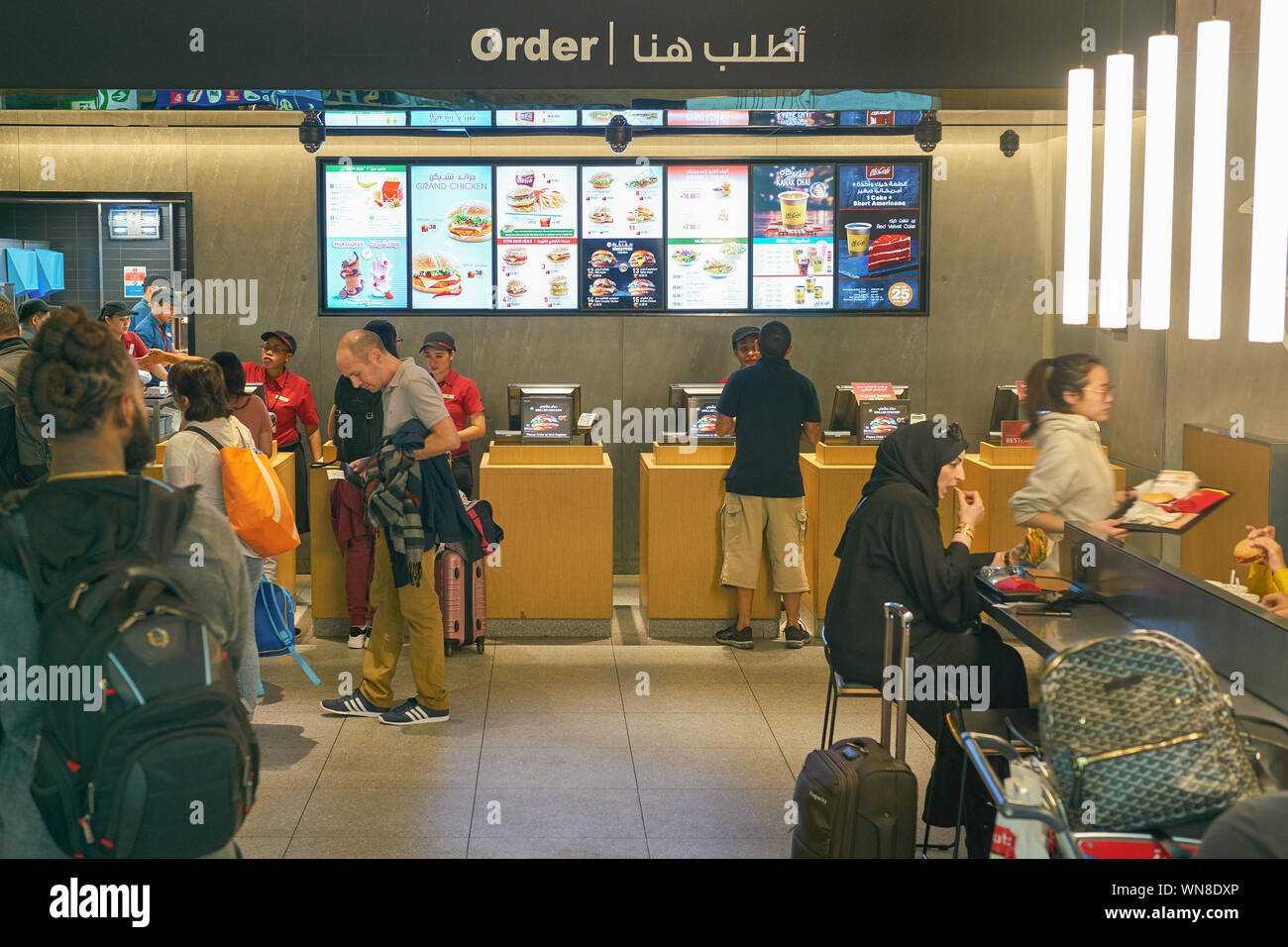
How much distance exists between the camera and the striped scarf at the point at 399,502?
4941 mm

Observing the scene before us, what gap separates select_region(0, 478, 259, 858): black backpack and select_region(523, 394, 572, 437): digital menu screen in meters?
4.74

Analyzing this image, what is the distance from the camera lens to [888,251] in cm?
824

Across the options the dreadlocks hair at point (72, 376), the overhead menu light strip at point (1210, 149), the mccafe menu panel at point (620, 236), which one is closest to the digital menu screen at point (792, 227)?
the mccafe menu panel at point (620, 236)

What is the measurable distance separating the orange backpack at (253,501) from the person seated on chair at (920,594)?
220 cm

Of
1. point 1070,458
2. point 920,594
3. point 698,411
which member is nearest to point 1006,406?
point 698,411

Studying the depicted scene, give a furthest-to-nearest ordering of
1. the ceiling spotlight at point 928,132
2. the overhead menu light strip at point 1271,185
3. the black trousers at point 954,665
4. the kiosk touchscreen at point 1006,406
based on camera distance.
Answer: the kiosk touchscreen at point 1006,406 → the ceiling spotlight at point 928,132 → the black trousers at point 954,665 → the overhead menu light strip at point 1271,185

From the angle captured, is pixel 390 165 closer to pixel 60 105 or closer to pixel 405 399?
pixel 60 105

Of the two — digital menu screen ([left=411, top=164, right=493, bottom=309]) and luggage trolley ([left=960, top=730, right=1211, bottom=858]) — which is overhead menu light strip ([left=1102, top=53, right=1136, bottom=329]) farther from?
digital menu screen ([left=411, top=164, right=493, bottom=309])

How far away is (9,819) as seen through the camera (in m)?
2.12

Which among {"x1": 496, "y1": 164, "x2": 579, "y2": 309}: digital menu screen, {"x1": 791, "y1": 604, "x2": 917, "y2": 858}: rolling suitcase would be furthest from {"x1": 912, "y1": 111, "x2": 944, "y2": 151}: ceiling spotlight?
{"x1": 791, "y1": 604, "x2": 917, "y2": 858}: rolling suitcase

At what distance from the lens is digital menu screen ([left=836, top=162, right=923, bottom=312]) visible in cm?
817

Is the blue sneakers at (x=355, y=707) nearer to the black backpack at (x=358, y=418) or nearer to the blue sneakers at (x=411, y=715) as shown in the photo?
the blue sneakers at (x=411, y=715)

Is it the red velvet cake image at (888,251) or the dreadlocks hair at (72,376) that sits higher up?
the red velvet cake image at (888,251)

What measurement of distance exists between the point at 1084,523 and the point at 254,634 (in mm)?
3281
